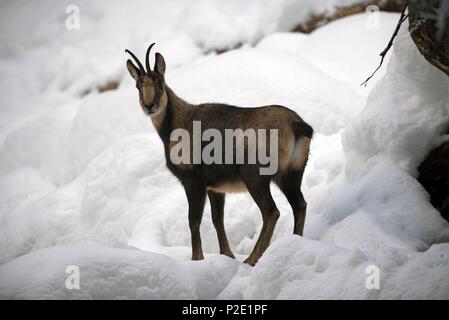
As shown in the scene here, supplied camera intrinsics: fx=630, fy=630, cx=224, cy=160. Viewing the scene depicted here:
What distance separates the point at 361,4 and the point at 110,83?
4.17m

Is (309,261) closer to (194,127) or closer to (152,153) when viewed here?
(194,127)

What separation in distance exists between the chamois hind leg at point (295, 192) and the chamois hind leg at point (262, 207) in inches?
6.1

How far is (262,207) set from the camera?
486cm

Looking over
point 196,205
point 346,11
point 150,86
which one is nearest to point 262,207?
point 196,205

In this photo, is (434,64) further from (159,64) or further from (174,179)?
→ (174,179)

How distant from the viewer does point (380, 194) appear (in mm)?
5176

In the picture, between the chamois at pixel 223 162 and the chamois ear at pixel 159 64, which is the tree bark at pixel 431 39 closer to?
the chamois at pixel 223 162

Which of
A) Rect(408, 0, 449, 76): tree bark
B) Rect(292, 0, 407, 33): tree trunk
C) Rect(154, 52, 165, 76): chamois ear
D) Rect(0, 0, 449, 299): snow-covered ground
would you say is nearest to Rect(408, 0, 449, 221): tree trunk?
Rect(408, 0, 449, 76): tree bark

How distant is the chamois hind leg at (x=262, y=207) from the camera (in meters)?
4.83

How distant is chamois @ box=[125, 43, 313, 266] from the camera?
15.9 ft

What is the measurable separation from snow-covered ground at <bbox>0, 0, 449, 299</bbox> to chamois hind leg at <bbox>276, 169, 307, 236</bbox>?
0.18 m

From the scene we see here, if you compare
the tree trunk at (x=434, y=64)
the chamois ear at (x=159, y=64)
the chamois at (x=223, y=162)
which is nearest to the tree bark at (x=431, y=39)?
the tree trunk at (x=434, y=64)

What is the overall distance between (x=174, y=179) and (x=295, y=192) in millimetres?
2456

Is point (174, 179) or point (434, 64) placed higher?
point (434, 64)
